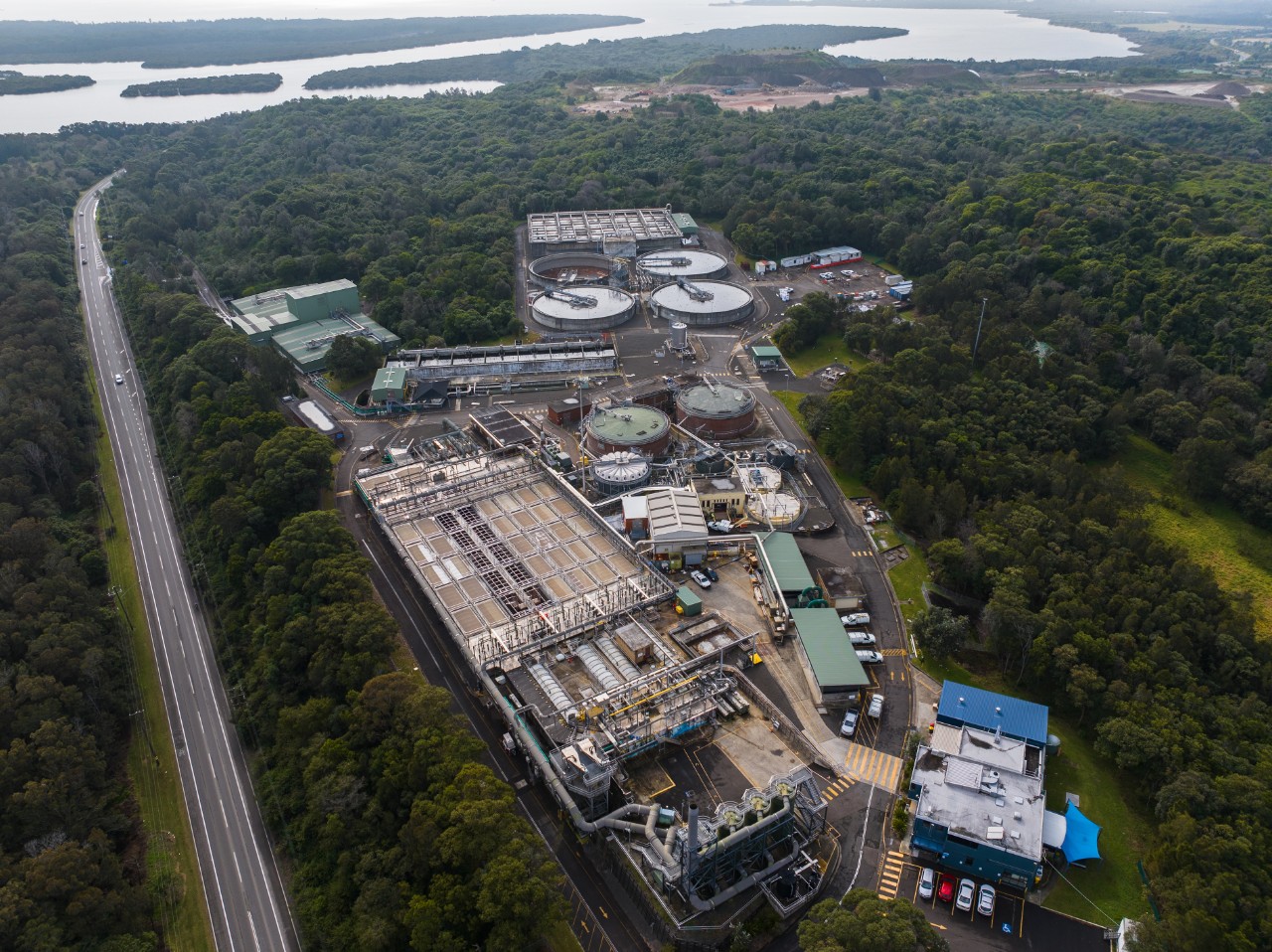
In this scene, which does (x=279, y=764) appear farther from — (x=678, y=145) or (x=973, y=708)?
(x=678, y=145)

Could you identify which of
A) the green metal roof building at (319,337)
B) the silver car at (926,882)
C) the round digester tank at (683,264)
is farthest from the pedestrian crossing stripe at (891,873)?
the round digester tank at (683,264)

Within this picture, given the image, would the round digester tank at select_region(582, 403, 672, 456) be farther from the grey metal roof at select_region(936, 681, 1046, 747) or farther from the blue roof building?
A: the blue roof building

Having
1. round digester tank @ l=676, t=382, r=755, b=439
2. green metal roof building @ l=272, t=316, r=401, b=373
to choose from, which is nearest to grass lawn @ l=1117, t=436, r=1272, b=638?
round digester tank @ l=676, t=382, r=755, b=439

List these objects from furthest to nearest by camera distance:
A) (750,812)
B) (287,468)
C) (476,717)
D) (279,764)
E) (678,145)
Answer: (678,145) < (287,468) < (476,717) < (279,764) < (750,812)

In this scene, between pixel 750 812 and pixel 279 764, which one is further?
pixel 279 764

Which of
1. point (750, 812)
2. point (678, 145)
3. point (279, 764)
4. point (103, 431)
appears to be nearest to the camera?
point (750, 812)

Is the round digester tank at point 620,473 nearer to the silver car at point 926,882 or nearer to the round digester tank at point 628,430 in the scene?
the round digester tank at point 628,430

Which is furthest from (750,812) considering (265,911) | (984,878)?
(265,911)
